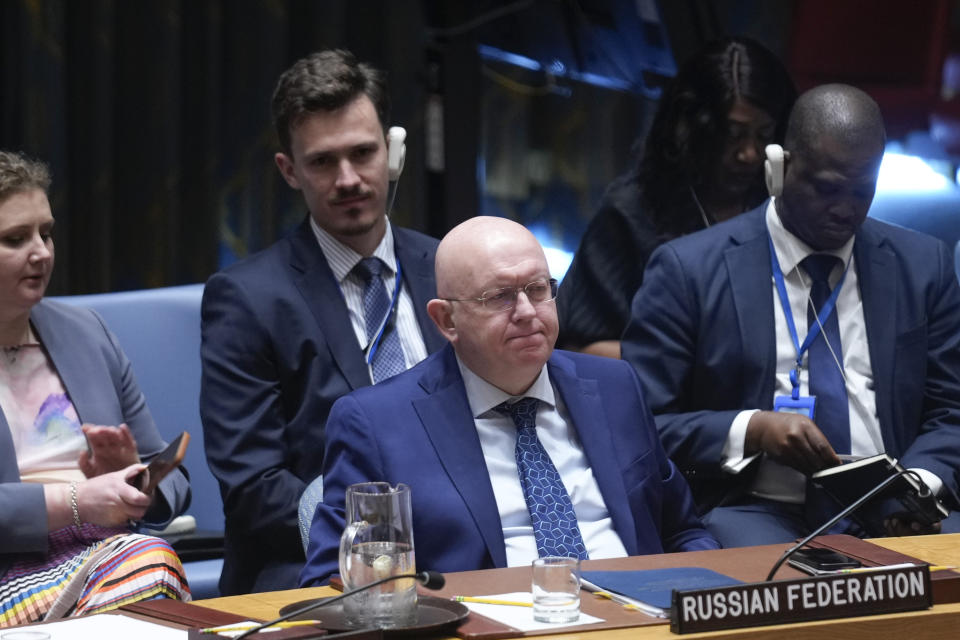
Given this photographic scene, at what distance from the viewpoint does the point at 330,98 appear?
3035mm

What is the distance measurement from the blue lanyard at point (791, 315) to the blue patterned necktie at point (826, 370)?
13 mm

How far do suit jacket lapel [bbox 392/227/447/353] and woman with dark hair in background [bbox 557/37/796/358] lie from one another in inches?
20.9

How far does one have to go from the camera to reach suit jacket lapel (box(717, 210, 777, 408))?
2.97 meters

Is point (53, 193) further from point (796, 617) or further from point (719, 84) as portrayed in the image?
point (796, 617)

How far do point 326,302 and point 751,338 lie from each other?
91 cm

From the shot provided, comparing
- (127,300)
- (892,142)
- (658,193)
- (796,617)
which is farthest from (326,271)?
(892,142)

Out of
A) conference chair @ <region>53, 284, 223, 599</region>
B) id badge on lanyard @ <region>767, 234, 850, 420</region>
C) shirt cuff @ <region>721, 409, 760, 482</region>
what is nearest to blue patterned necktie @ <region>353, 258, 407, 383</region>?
conference chair @ <region>53, 284, 223, 599</region>

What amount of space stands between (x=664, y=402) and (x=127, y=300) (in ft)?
4.35

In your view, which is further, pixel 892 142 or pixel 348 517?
pixel 892 142

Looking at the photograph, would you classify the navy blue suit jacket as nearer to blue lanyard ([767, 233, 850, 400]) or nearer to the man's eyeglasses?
blue lanyard ([767, 233, 850, 400])

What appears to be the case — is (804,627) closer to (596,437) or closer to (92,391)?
(596,437)

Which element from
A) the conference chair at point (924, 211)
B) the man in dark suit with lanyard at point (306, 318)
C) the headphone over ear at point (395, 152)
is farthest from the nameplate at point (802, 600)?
the conference chair at point (924, 211)

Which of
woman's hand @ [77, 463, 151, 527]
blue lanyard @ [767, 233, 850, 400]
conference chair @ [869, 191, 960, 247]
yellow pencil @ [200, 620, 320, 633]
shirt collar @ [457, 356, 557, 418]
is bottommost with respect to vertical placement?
yellow pencil @ [200, 620, 320, 633]

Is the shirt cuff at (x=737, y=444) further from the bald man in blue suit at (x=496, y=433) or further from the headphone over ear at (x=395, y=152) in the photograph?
the headphone over ear at (x=395, y=152)
